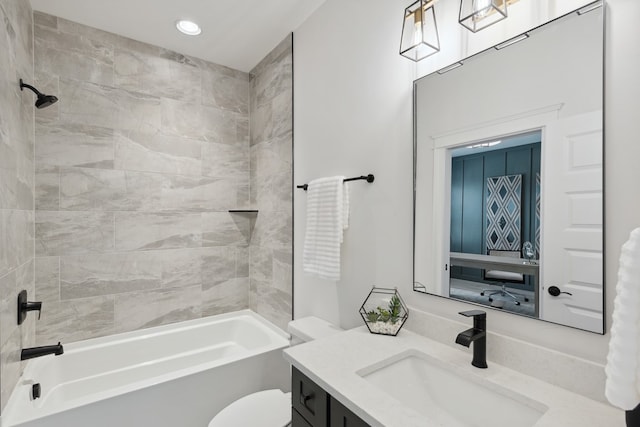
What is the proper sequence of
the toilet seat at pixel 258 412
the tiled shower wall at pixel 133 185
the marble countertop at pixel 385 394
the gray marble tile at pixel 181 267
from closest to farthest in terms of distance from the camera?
1. the marble countertop at pixel 385 394
2. the toilet seat at pixel 258 412
3. the tiled shower wall at pixel 133 185
4. the gray marble tile at pixel 181 267

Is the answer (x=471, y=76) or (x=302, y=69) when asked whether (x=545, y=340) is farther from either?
(x=302, y=69)

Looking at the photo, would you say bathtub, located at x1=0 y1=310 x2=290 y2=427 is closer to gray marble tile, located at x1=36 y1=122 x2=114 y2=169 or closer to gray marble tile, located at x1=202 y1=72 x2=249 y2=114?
gray marble tile, located at x1=36 y1=122 x2=114 y2=169

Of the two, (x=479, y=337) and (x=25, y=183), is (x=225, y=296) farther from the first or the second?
(x=479, y=337)

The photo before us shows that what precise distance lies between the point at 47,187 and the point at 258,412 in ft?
6.23

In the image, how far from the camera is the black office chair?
108cm

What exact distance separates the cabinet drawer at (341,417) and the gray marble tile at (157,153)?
213cm

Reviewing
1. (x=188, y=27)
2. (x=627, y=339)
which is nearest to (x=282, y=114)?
(x=188, y=27)

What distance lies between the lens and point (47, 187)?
6.80 ft

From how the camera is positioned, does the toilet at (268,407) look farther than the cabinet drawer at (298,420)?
Yes

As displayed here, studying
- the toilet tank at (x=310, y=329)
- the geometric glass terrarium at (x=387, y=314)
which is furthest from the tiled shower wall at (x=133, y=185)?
the geometric glass terrarium at (x=387, y=314)

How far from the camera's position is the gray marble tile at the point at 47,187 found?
2045 millimetres

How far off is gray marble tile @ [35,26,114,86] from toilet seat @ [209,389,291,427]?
2.26m

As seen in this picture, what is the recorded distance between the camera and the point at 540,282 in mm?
1035

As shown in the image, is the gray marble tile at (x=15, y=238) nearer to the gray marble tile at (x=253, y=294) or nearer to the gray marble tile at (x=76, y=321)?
the gray marble tile at (x=76, y=321)
